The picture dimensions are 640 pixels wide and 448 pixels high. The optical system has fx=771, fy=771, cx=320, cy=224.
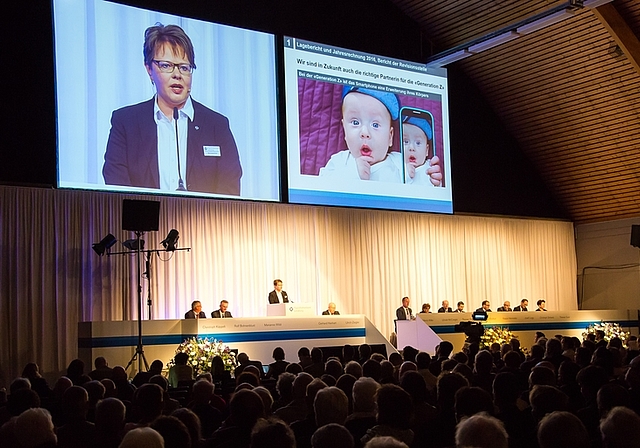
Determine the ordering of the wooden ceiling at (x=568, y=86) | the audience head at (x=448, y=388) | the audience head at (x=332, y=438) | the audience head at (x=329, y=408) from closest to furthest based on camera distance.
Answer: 1. the audience head at (x=332, y=438)
2. the audience head at (x=329, y=408)
3. the audience head at (x=448, y=388)
4. the wooden ceiling at (x=568, y=86)

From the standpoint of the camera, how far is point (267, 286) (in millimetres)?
14633

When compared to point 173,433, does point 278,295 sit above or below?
above

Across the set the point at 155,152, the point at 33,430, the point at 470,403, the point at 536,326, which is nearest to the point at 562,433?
the point at 470,403

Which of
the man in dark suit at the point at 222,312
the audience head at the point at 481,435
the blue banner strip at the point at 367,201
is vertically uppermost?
the blue banner strip at the point at 367,201

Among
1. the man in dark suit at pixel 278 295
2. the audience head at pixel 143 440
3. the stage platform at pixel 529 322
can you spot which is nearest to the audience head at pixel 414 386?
the audience head at pixel 143 440

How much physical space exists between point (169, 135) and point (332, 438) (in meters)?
10.8

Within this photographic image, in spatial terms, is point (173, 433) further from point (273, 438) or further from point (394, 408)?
point (394, 408)

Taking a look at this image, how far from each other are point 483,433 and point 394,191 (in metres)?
12.7

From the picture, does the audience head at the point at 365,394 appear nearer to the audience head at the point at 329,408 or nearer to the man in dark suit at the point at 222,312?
the audience head at the point at 329,408

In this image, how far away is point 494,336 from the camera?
1376 centimetres

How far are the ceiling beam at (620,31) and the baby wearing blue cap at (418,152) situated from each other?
3.94 metres

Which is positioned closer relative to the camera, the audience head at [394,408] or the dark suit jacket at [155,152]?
the audience head at [394,408]

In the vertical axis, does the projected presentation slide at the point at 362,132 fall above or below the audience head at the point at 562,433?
above

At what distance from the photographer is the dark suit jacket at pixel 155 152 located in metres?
12.5
